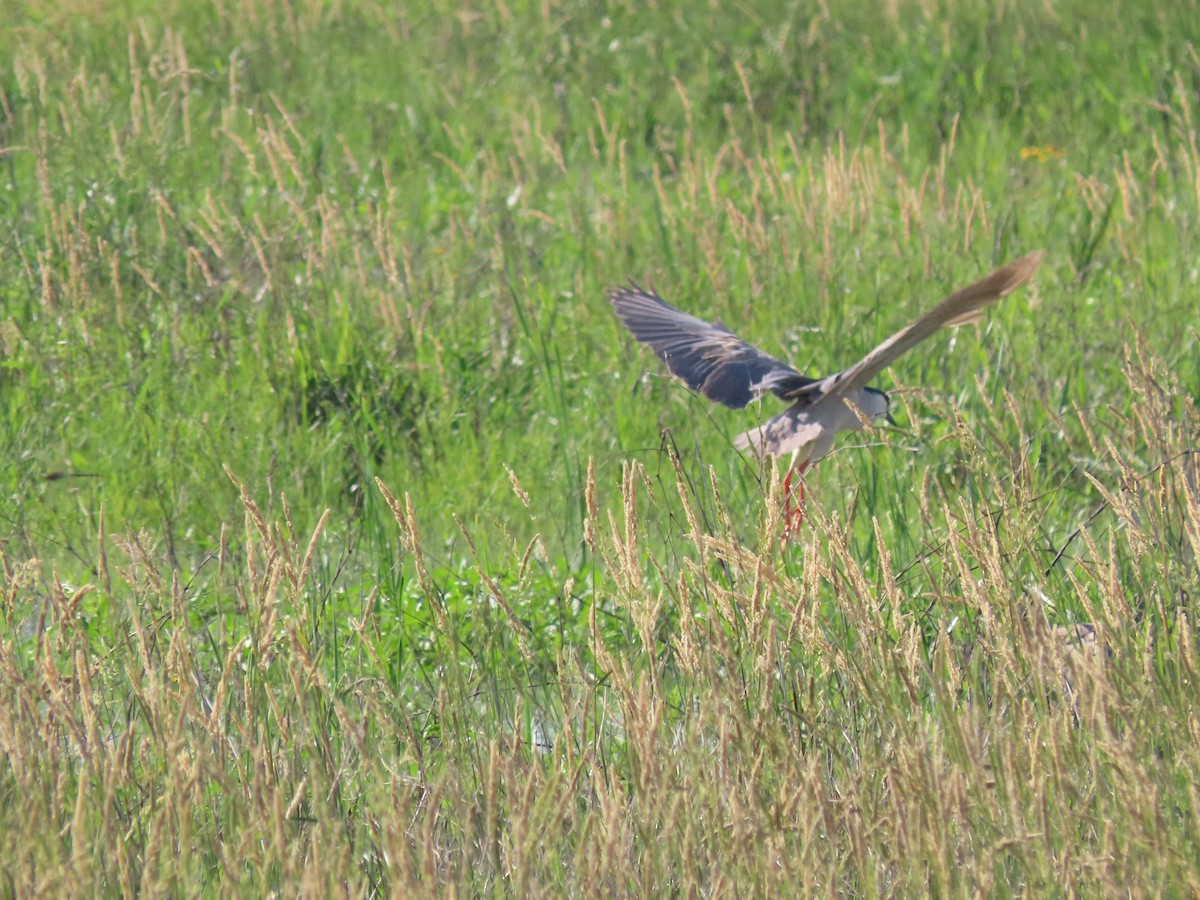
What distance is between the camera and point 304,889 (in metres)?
1.50

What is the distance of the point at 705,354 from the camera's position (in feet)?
12.4

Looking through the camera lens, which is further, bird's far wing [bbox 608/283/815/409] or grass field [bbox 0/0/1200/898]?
bird's far wing [bbox 608/283/815/409]

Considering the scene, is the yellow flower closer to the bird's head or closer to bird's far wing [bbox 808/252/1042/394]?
the bird's head

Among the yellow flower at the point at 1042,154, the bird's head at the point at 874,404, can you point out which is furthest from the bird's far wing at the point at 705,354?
the yellow flower at the point at 1042,154

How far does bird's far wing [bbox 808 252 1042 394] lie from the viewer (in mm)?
2496

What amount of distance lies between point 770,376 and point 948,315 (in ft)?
2.86

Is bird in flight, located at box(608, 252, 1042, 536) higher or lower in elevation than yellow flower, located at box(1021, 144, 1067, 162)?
higher

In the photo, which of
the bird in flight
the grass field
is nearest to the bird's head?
the bird in flight

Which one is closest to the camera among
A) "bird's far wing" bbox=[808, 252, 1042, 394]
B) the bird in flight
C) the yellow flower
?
"bird's far wing" bbox=[808, 252, 1042, 394]

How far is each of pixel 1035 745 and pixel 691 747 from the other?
1.16 ft

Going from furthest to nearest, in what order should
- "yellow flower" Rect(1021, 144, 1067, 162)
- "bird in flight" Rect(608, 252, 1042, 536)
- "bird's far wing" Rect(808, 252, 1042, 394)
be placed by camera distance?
1. "yellow flower" Rect(1021, 144, 1067, 162)
2. "bird in flight" Rect(608, 252, 1042, 536)
3. "bird's far wing" Rect(808, 252, 1042, 394)

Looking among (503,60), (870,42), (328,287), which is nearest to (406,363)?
(328,287)

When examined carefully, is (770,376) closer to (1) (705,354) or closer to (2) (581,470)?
(1) (705,354)

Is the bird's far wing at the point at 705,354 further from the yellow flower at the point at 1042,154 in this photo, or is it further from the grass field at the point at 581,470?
the yellow flower at the point at 1042,154
